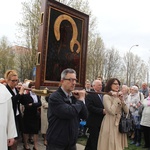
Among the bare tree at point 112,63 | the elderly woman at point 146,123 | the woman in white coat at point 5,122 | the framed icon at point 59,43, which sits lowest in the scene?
the elderly woman at point 146,123

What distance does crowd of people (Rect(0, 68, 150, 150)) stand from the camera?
324 centimetres

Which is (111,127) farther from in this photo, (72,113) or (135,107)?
(135,107)

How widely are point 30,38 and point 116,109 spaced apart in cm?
1675

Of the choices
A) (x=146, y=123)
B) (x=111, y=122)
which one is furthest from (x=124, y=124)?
(x=146, y=123)

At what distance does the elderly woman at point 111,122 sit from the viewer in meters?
4.88

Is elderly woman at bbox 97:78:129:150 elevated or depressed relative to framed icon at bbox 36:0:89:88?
depressed

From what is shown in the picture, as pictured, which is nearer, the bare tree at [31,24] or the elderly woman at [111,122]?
the elderly woman at [111,122]

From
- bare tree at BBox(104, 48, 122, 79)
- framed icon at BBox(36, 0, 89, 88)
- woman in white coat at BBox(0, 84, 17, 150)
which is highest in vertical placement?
bare tree at BBox(104, 48, 122, 79)

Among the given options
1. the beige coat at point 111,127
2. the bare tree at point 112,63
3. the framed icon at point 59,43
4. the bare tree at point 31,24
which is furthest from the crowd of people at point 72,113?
the bare tree at point 112,63

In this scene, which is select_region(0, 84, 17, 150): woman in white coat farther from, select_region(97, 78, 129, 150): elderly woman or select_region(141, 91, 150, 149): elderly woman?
select_region(141, 91, 150, 149): elderly woman

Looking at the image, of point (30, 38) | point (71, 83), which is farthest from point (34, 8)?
point (71, 83)

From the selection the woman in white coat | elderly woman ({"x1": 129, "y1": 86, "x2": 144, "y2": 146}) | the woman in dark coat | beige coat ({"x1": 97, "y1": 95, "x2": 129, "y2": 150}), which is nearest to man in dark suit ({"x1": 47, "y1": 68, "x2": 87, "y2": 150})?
the woman in white coat

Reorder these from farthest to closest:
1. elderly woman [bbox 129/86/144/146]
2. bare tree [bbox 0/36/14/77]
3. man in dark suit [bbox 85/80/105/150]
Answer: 1. bare tree [bbox 0/36/14/77]
2. elderly woman [bbox 129/86/144/146]
3. man in dark suit [bbox 85/80/105/150]

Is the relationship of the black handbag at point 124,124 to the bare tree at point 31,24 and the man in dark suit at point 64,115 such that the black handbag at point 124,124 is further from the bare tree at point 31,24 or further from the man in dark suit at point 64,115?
the bare tree at point 31,24
